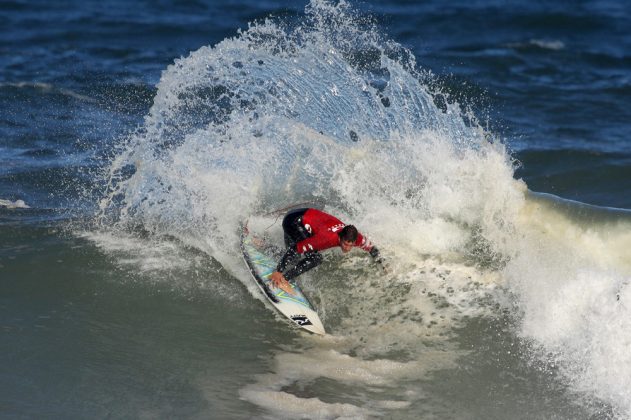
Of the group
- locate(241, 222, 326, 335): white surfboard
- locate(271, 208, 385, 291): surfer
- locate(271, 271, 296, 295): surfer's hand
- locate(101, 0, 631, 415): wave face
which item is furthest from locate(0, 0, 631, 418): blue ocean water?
locate(271, 208, 385, 291): surfer

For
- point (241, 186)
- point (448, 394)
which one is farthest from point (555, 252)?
point (241, 186)

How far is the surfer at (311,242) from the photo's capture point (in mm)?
9102

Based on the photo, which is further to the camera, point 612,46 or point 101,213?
point 612,46

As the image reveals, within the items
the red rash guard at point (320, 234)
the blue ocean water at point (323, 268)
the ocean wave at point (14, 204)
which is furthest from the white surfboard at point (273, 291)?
the ocean wave at point (14, 204)

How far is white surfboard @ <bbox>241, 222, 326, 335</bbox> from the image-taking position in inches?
354

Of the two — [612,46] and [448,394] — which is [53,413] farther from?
[612,46]

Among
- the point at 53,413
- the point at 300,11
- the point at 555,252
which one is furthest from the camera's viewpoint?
the point at 300,11

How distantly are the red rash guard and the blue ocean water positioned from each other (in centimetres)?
83

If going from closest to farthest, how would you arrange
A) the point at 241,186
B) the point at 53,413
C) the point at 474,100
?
the point at 53,413, the point at 241,186, the point at 474,100

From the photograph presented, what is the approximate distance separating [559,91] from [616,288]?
38.3 feet

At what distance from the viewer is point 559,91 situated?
20.0m

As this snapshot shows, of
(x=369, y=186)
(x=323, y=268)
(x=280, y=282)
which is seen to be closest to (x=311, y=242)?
(x=280, y=282)

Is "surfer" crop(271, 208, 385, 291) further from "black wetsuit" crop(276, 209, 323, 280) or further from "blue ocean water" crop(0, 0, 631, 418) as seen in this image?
"blue ocean water" crop(0, 0, 631, 418)

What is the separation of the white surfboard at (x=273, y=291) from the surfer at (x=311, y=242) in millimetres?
146
